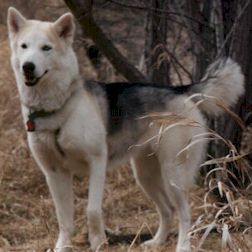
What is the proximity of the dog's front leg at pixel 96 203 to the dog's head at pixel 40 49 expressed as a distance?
2.03 feet

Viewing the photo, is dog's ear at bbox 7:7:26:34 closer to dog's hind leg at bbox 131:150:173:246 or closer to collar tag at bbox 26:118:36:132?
collar tag at bbox 26:118:36:132

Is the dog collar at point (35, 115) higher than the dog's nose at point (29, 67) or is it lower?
lower

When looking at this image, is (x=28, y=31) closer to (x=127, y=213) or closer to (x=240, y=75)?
(x=240, y=75)

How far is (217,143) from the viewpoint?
21.0ft

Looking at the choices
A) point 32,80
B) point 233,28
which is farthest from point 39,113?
point 233,28

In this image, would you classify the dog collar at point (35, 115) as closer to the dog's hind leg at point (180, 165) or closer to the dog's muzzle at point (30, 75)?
the dog's muzzle at point (30, 75)

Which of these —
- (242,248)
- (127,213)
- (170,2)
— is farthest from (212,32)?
(242,248)

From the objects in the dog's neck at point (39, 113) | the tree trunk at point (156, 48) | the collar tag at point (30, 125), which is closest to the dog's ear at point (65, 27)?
the dog's neck at point (39, 113)

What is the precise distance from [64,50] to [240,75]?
1299mm

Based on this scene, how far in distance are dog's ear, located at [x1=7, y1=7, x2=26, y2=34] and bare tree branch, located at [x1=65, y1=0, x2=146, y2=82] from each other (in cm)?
54

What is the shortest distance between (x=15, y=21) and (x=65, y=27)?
34cm

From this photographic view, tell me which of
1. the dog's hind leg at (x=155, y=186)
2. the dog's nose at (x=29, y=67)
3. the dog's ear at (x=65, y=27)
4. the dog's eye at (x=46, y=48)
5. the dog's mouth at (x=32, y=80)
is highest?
the dog's ear at (x=65, y=27)

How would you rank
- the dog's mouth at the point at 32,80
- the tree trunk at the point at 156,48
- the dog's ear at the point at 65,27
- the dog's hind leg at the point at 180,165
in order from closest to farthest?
the dog's mouth at the point at 32,80 → the dog's ear at the point at 65,27 → the dog's hind leg at the point at 180,165 → the tree trunk at the point at 156,48

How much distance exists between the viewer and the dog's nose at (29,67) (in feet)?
16.1
